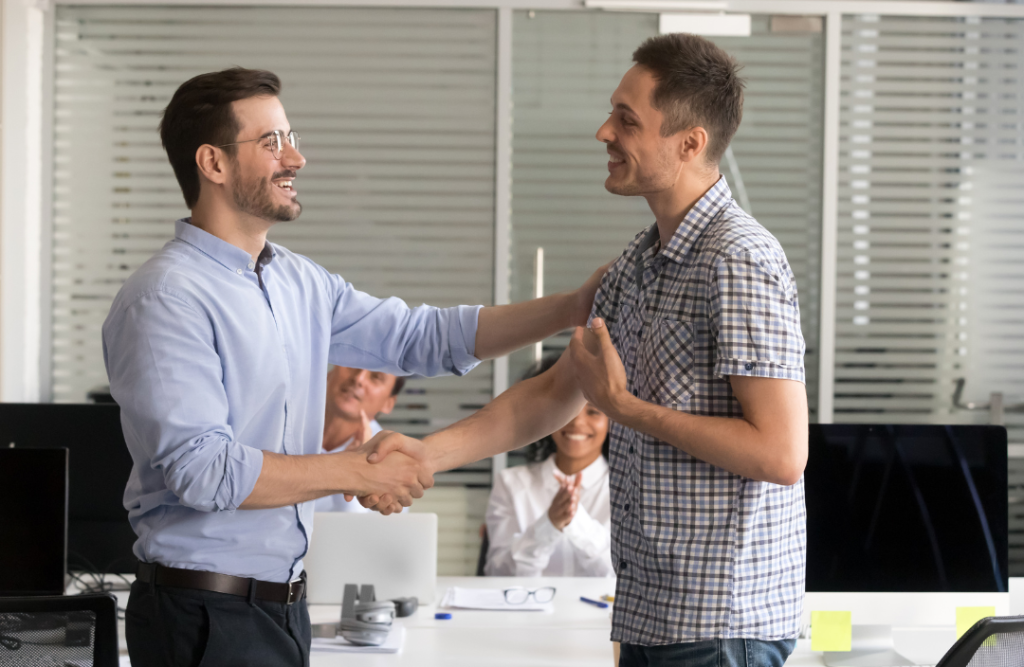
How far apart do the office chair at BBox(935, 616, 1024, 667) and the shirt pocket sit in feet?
1.82

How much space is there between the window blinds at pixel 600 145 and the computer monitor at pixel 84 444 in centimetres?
205

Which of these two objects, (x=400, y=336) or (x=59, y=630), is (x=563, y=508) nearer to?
(x=400, y=336)

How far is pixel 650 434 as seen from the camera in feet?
4.64

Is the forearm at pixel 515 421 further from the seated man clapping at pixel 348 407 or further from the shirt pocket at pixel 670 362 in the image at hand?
the seated man clapping at pixel 348 407

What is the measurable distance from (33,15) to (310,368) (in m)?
3.17

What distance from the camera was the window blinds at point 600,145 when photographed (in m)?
4.04

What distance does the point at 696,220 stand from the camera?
1.51 meters

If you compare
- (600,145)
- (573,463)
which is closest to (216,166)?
(573,463)

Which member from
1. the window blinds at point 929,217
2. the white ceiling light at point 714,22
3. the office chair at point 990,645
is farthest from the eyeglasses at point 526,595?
the white ceiling light at point 714,22

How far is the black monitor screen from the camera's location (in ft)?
6.81

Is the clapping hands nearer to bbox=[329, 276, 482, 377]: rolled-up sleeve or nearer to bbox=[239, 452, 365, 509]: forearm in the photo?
bbox=[329, 276, 482, 377]: rolled-up sleeve

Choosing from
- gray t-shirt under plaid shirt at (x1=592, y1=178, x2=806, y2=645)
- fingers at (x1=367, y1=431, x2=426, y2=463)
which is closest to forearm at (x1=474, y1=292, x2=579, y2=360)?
fingers at (x1=367, y1=431, x2=426, y2=463)

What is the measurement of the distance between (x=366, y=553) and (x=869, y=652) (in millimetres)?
1310

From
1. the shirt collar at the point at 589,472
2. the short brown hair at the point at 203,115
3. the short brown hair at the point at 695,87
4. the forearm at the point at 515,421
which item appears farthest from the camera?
the shirt collar at the point at 589,472
